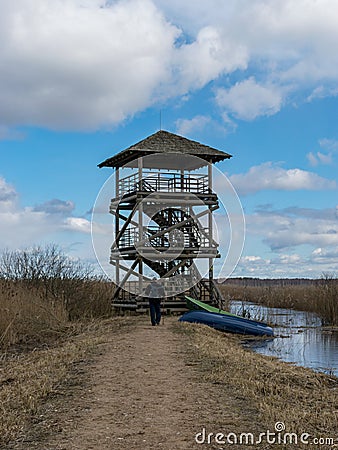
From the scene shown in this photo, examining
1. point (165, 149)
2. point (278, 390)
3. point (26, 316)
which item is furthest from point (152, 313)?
point (278, 390)

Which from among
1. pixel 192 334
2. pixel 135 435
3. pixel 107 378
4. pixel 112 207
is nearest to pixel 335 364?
pixel 192 334

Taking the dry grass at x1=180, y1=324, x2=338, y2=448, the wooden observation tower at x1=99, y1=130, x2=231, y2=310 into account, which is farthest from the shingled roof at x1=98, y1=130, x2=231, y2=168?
the dry grass at x1=180, y1=324, x2=338, y2=448

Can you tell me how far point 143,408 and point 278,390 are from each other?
3.20 m

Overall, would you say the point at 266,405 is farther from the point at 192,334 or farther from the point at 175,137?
the point at 175,137

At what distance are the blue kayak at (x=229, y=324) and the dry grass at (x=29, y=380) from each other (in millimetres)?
6129

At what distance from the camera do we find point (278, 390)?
12852 millimetres

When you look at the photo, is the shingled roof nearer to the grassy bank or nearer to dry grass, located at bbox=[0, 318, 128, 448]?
the grassy bank

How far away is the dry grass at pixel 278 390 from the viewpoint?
10.2 metres

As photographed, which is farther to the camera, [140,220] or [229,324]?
[140,220]

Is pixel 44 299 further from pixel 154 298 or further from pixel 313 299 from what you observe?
pixel 313 299

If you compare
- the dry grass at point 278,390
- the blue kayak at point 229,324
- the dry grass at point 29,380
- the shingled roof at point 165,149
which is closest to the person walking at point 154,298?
the dry grass at point 29,380

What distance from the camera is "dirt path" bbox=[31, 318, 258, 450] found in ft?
29.6

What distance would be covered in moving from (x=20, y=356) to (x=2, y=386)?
6.35m

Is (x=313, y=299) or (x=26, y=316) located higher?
(x=313, y=299)
